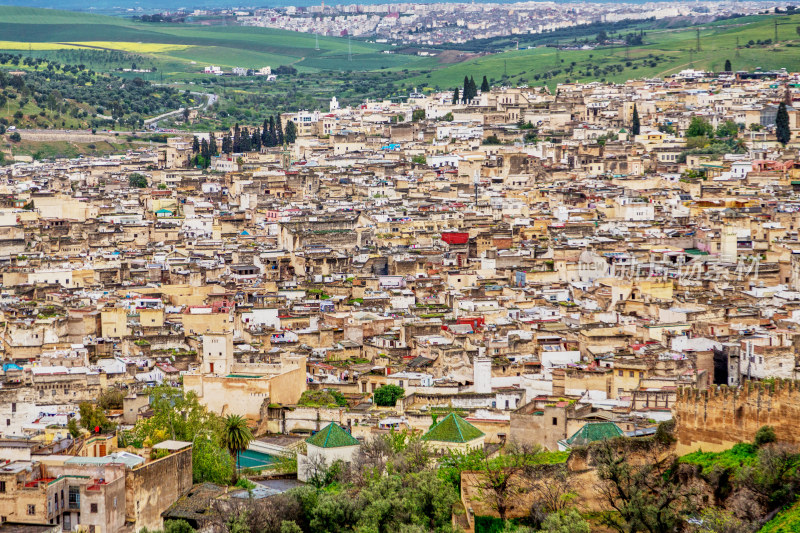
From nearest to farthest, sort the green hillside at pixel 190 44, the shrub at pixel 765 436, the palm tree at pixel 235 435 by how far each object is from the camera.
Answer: the shrub at pixel 765 436 < the palm tree at pixel 235 435 < the green hillside at pixel 190 44

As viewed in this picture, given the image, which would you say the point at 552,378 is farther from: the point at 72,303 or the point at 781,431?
the point at 72,303

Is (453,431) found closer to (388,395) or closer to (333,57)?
(388,395)

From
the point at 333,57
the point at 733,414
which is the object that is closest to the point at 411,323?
the point at 733,414

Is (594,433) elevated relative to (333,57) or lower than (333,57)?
lower

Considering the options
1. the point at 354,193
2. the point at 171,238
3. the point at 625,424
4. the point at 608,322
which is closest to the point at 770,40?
the point at 354,193

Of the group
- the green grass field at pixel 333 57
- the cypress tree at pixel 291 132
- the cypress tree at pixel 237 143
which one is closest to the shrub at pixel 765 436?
the cypress tree at pixel 237 143

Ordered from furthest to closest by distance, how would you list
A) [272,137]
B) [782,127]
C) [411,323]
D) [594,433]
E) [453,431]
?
[272,137]
[782,127]
[411,323]
[453,431]
[594,433]

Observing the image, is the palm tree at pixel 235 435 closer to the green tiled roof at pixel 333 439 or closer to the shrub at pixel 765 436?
the green tiled roof at pixel 333 439
